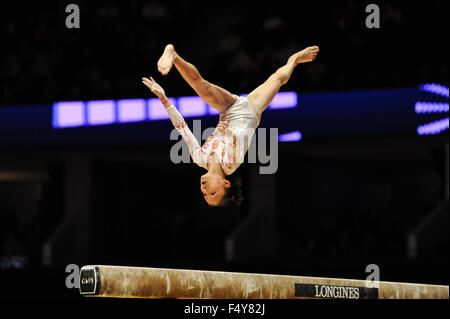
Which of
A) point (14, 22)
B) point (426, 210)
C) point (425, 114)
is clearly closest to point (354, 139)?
point (425, 114)

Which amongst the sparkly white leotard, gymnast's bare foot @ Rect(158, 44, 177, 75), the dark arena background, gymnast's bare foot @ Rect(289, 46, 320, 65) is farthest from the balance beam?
the dark arena background

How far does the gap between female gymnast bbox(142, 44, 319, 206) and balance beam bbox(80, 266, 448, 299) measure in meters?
0.73

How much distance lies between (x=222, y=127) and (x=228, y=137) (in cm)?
14

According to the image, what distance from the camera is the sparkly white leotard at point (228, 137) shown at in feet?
18.7

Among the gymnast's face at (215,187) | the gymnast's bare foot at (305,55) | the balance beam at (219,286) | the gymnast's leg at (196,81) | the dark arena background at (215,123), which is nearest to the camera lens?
the balance beam at (219,286)

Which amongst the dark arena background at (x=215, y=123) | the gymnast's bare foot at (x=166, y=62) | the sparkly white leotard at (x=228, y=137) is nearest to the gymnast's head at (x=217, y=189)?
the sparkly white leotard at (x=228, y=137)

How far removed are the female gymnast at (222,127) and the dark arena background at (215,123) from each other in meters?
4.55

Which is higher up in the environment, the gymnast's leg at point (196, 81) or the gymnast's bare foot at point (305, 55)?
the gymnast's bare foot at point (305, 55)

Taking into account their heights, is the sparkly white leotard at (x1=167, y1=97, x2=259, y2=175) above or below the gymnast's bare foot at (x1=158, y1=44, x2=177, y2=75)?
below

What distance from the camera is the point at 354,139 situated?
11297 mm

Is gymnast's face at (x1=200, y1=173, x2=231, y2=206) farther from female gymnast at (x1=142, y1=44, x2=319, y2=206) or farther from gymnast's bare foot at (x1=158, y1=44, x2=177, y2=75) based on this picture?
gymnast's bare foot at (x1=158, y1=44, x2=177, y2=75)

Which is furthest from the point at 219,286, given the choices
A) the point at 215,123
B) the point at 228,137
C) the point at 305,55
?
the point at 215,123

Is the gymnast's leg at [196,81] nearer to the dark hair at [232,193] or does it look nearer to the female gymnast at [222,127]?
the female gymnast at [222,127]

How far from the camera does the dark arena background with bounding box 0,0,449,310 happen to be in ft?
35.6
